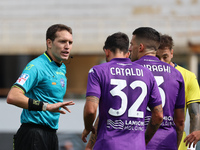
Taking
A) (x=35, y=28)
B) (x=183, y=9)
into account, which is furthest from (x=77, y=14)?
(x=183, y=9)

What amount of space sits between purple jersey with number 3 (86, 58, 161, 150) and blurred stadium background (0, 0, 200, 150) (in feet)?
40.7

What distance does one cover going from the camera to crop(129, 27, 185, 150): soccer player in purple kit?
375cm

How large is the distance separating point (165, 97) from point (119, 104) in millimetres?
592

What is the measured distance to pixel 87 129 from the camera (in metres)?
3.53

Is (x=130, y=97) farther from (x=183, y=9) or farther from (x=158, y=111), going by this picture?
(x=183, y=9)

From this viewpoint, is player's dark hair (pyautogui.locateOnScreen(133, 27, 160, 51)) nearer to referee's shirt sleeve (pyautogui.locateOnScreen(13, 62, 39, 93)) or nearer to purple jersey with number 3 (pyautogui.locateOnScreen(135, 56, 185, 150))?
purple jersey with number 3 (pyautogui.locateOnScreen(135, 56, 185, 150))

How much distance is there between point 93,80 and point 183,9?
52.6ft

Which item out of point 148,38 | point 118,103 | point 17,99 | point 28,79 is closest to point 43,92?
point 28,79

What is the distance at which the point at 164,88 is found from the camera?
3.75 metres

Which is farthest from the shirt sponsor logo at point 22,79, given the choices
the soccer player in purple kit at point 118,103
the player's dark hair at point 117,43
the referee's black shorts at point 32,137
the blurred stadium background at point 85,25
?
the blurred stadium background at point 85,25

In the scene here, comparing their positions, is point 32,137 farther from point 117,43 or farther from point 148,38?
point 148,38

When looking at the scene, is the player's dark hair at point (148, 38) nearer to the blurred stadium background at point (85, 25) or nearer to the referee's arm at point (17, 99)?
the referee's arm at point (17, 99)

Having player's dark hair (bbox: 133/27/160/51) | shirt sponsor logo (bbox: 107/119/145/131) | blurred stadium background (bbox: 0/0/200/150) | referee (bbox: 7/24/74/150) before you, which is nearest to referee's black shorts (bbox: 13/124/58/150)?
referee (bbox: 7/24/74/150)

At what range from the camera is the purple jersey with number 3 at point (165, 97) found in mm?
3742
